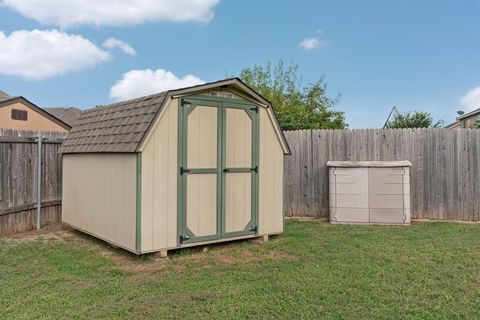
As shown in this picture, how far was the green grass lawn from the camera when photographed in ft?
9.73

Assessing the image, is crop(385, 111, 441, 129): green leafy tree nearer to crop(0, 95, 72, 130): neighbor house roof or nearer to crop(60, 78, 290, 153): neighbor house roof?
crop(60, 78, 290, 153): neighbor house roof

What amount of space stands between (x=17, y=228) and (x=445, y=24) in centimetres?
1142

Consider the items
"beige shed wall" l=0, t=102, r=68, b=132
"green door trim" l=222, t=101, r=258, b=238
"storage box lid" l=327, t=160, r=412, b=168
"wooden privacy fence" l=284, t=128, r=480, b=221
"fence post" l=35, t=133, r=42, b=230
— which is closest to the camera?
"green door trim" l=222, t=101, r=258, b=238

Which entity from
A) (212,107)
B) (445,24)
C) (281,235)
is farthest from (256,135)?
(445,24)

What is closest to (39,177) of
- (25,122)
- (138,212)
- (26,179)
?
(26,179)

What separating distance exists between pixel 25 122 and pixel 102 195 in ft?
57.8

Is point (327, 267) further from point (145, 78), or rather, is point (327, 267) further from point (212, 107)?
point (145, 78)

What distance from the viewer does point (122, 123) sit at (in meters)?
4.96

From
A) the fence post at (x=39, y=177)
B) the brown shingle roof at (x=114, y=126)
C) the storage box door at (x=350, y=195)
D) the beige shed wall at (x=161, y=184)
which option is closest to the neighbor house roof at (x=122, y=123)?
the brown shingle roof at (x=114, y=126)

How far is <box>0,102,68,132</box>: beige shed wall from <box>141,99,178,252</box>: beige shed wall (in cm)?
1708

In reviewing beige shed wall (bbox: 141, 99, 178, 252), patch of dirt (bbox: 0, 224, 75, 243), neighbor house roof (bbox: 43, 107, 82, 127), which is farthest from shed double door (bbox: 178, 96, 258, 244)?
neighbor house roof (bbox: 43, 107, 82, 127)

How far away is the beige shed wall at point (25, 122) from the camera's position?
18359 mm

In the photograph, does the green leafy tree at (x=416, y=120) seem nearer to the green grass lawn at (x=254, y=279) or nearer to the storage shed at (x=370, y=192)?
the storage shed at (x=370, y=192)

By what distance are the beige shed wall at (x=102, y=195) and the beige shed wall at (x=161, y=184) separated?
16 cm
